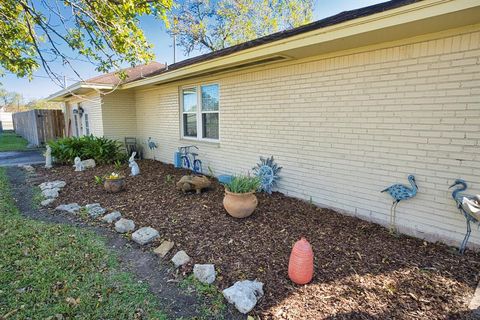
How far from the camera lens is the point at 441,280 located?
2508 mm

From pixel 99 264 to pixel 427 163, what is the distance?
4071 mm

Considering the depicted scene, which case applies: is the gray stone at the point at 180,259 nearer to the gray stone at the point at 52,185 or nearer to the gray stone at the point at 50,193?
the gray stone at the point at 50,193

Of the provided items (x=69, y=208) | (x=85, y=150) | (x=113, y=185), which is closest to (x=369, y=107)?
(x=113, y=185)

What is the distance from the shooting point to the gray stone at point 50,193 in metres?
5.18

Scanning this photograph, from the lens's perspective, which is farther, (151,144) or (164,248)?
(151,144)

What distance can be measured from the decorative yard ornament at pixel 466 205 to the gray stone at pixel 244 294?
2327 millimetres

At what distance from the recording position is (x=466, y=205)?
8.98 ft

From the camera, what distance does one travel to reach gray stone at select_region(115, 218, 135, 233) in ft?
12.3

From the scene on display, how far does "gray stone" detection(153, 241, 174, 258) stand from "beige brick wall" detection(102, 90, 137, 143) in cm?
733

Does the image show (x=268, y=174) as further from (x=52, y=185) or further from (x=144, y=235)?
(x=52, y=185)

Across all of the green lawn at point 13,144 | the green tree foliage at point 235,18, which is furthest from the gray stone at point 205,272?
the green tree foliage at point 235,18

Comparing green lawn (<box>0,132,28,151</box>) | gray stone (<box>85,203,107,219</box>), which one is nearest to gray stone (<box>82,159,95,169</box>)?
gray stone (<box>85,203,107,219</box>)

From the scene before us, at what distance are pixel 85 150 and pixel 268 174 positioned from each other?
6561 millimetres

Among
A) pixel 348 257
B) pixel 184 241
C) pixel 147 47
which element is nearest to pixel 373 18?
pixel 348 257
